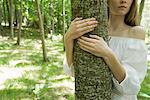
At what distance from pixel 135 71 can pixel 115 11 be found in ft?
1.35

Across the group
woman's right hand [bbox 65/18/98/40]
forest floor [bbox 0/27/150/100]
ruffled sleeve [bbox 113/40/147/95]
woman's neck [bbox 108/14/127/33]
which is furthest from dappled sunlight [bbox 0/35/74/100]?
woman's right hand [bbox 65/18/98/40]

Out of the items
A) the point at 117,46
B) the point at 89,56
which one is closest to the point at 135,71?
the point at 117,46

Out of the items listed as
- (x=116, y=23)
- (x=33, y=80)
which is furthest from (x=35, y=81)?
(x=116, y=23)

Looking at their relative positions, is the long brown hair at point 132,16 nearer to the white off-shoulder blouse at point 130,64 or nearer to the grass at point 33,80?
the white off-shoulder blouse at point 130,64

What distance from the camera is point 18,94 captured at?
660 centimetres

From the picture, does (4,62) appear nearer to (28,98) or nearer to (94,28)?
(28,98)

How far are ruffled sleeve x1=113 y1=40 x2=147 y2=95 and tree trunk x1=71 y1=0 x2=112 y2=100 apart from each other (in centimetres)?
10

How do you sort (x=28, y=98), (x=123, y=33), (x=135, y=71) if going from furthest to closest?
(x=28, y=98)
(x=123, y=33)
(x=135, y=71)

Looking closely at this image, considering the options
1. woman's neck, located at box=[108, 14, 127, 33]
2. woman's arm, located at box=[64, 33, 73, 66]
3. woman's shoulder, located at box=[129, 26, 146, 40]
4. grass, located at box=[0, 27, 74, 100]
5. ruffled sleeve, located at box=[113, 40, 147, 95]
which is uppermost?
woman's neck, located at box=[108, 14, 127, 33]

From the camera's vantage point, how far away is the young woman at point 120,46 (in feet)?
5.71

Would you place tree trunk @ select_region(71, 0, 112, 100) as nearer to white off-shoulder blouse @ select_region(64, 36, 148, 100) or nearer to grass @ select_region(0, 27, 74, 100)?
white off-shoulder blouse @ select_region(64, 36, 148, 100)

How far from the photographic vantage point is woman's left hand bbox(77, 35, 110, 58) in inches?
67.9

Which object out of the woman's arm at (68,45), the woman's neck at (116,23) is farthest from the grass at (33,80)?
the woman's arm at (68,45)

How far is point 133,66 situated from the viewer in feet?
6.17
